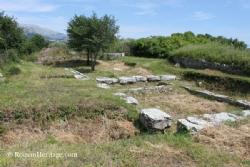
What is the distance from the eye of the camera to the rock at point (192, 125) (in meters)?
7.31

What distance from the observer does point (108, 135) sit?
8.22m

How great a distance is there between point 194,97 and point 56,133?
7011 millimetres

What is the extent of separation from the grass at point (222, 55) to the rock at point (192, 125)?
30.9 ft

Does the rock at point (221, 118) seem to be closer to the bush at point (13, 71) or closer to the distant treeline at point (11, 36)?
the bush at point (13, 71)

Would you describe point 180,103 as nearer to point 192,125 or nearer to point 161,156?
point 192,125

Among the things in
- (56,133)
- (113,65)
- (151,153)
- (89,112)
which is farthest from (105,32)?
(151,153)

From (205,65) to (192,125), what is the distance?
39.0 feet

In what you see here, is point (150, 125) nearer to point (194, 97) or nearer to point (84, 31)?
point (194, 97)

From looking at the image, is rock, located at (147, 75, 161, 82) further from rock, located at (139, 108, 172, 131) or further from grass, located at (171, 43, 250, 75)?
rock, located at (139, 108, 172, 131)

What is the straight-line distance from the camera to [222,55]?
60.0 feet

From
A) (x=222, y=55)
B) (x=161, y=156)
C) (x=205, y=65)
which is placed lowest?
(x=161, y=156)

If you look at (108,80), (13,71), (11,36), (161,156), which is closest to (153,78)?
(108,80)

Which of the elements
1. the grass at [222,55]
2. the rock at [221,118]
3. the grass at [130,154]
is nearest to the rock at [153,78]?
the grass at [222,55]

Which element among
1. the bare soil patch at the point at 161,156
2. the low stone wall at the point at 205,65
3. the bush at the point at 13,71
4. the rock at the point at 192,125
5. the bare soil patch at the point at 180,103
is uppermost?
the low stone wall at the point at 205,65
